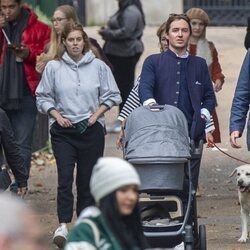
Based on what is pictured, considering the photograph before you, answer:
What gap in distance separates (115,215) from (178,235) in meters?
3.37

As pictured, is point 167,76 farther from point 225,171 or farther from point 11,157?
point 225,171

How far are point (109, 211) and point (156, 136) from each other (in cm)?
353

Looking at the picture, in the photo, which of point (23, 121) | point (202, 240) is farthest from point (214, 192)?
point (202, 240)

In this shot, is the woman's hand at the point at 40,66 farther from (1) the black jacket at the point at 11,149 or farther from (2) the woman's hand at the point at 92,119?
(1) the black jacket at the point at 11,149

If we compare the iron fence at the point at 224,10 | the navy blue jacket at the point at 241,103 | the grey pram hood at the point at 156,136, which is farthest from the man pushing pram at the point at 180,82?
the iron fence at the point at 224,10

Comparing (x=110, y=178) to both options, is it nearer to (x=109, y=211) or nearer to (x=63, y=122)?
(x=109, y=211)

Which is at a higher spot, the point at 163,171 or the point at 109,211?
the point at 109,211

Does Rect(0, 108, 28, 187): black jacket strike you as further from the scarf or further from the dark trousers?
the dark trousers

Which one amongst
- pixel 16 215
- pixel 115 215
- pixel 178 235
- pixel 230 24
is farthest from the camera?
pixel 230 24

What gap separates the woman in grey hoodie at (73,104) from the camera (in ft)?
33.0

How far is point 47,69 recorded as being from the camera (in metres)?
10.1

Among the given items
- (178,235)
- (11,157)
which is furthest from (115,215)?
(11,157)

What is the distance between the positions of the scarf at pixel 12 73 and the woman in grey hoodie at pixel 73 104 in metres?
0.85

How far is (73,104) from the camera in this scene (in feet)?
33.0
